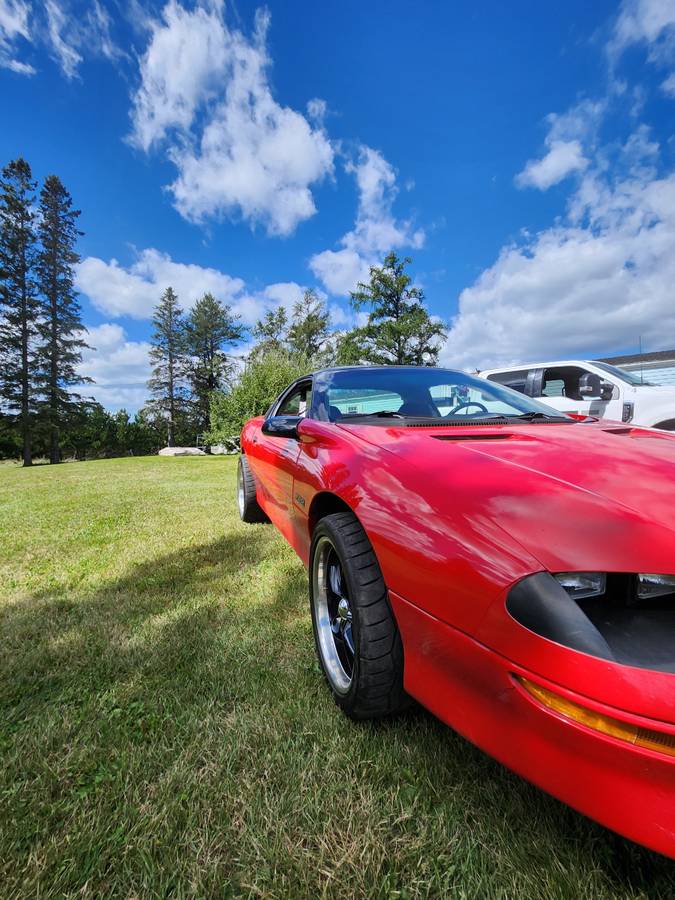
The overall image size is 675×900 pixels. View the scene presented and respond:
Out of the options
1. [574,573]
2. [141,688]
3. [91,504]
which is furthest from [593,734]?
[91,504]

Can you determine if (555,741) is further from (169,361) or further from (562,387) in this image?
(169,361)

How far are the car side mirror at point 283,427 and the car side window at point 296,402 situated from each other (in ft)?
1.87

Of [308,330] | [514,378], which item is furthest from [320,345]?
[514,378]

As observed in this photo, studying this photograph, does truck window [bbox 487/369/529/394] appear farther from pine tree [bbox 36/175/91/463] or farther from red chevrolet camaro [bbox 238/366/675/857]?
pine tree [bbox 36/175/91/463]

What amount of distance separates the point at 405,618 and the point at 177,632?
1.41 meters

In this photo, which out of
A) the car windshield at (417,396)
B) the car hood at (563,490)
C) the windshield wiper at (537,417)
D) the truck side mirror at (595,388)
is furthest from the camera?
the truck side mirror at (595,388)

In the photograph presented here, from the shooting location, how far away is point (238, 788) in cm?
117

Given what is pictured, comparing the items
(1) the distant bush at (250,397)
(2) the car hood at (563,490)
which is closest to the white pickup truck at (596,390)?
(2) the car hood at (563,490)

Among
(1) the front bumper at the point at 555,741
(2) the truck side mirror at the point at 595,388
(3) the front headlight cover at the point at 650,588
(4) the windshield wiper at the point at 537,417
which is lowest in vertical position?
(1) the front bumper at the point at 555,741

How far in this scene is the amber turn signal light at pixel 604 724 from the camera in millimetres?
708

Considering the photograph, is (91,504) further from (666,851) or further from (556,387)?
(556,387)

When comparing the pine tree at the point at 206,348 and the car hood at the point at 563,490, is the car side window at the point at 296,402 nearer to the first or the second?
the car hood at the point at 563,490

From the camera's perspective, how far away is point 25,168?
2459 centimetres

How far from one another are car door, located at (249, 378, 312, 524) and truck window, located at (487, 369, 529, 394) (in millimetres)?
5254
